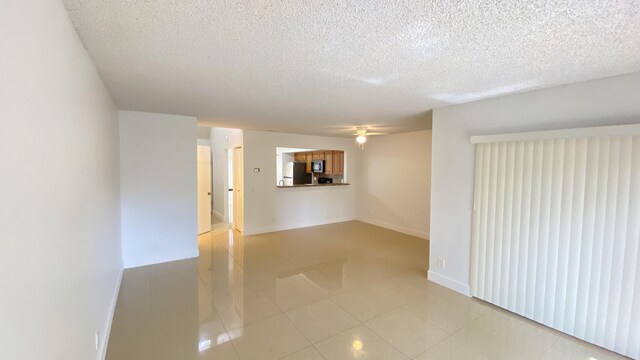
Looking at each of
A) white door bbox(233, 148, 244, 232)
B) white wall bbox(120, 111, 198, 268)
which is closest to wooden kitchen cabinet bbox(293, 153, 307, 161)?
white door bbox(233, 148, 244, 232)

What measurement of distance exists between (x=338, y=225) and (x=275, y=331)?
4.42 metres

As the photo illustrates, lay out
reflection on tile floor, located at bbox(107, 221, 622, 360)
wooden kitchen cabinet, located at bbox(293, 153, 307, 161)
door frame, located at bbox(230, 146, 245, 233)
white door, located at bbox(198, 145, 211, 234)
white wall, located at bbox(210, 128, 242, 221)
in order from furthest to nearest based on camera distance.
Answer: wooden kitchen cabinet, located at bbox(293, 153, 307, 161)
white wall, located at bbox(210, 128, 242, 221)
door frame, located at bbox(230, 146, 245, 233)
white door, located at bbox(198, 145, 211, 234)
reflection on tile floor, located at bbox(107, 221, 622, 360)

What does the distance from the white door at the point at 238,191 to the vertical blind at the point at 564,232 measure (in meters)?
4.43

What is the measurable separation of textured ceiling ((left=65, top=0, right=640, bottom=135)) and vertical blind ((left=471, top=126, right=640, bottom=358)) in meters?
0.67

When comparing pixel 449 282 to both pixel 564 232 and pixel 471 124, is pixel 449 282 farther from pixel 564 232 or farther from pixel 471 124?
pixel 471 124

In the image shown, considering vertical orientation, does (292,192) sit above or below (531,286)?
above

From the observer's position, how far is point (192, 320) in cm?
259

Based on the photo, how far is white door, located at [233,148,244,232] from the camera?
227 inches

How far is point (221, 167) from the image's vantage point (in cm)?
722

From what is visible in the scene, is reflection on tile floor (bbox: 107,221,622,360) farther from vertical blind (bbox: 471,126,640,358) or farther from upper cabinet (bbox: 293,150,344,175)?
upper cabinet (bbox: 293,150,344,175)

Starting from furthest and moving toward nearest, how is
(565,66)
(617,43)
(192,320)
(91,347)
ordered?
(192,320), (565,66), (91,347), (617,43)

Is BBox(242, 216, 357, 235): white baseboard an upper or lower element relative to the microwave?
lower

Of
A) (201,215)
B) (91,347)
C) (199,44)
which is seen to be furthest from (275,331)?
(201,215)

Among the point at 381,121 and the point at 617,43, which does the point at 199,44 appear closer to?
the point at 617,43
